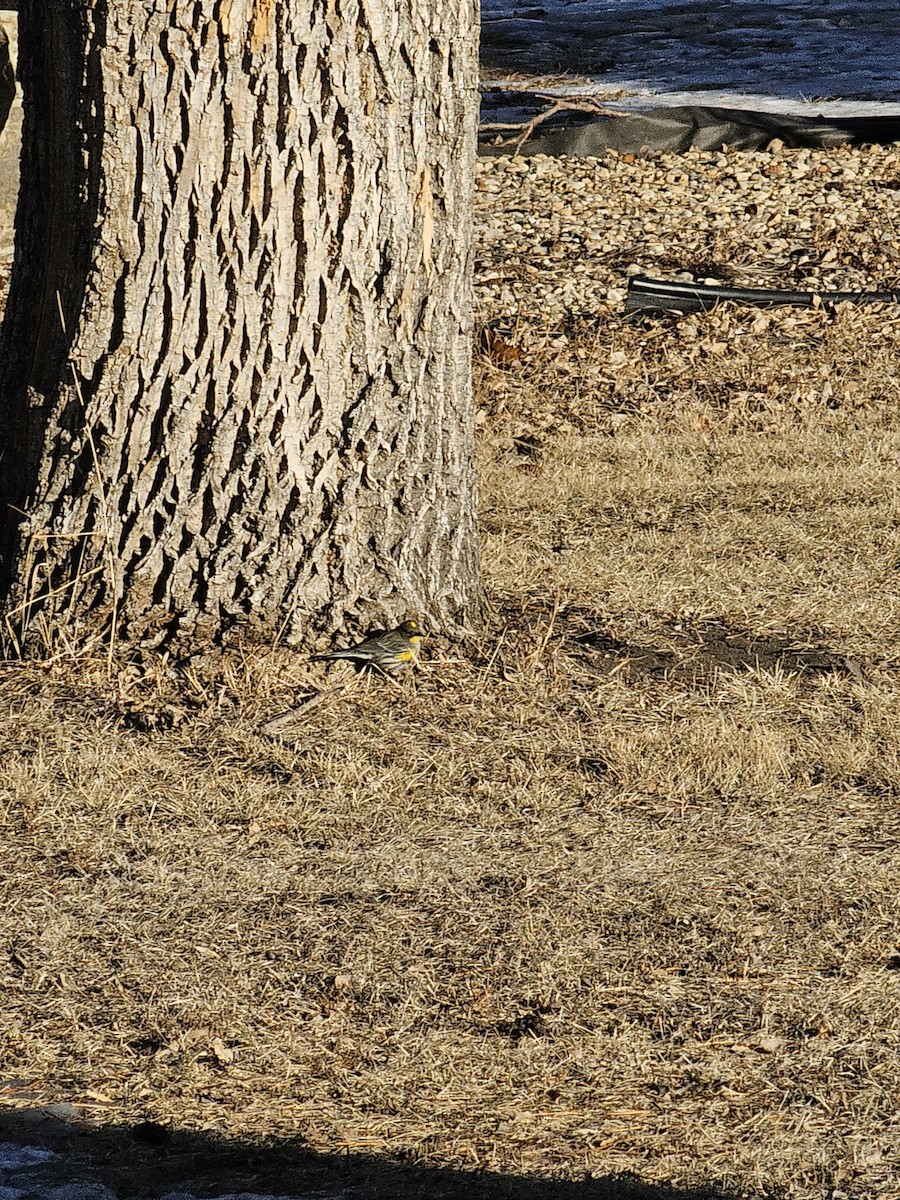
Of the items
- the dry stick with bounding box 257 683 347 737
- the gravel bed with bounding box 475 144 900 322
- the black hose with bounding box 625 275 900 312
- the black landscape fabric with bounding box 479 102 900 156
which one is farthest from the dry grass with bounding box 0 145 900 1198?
the black landscape fabric with bounding box 479 102 900 156

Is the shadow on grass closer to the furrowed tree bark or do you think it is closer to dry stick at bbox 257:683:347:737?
dry stick at bbox 257:683:347:737

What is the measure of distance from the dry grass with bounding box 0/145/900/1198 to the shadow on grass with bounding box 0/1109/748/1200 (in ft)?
0.17

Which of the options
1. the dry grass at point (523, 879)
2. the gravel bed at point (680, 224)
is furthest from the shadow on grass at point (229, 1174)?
the gravel bed at point (680, 224)

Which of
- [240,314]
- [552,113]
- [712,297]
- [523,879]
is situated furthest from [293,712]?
[552,113]

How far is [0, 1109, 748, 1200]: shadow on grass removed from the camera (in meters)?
2.56

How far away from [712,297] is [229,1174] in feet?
20.1

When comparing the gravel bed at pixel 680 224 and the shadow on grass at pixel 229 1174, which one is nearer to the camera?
the shadow on grass at pixel 229 1174

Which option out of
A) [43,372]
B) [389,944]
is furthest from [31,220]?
[389,944]

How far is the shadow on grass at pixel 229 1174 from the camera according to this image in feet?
8.41

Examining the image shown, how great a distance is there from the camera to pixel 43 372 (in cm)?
443

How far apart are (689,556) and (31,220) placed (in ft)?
8.13

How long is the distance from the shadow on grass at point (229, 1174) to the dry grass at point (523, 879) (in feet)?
0.17

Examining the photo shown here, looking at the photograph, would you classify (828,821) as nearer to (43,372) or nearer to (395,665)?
(395,665)

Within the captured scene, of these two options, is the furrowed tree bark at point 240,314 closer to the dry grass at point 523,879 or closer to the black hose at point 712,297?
the dry grass at point 523,879
